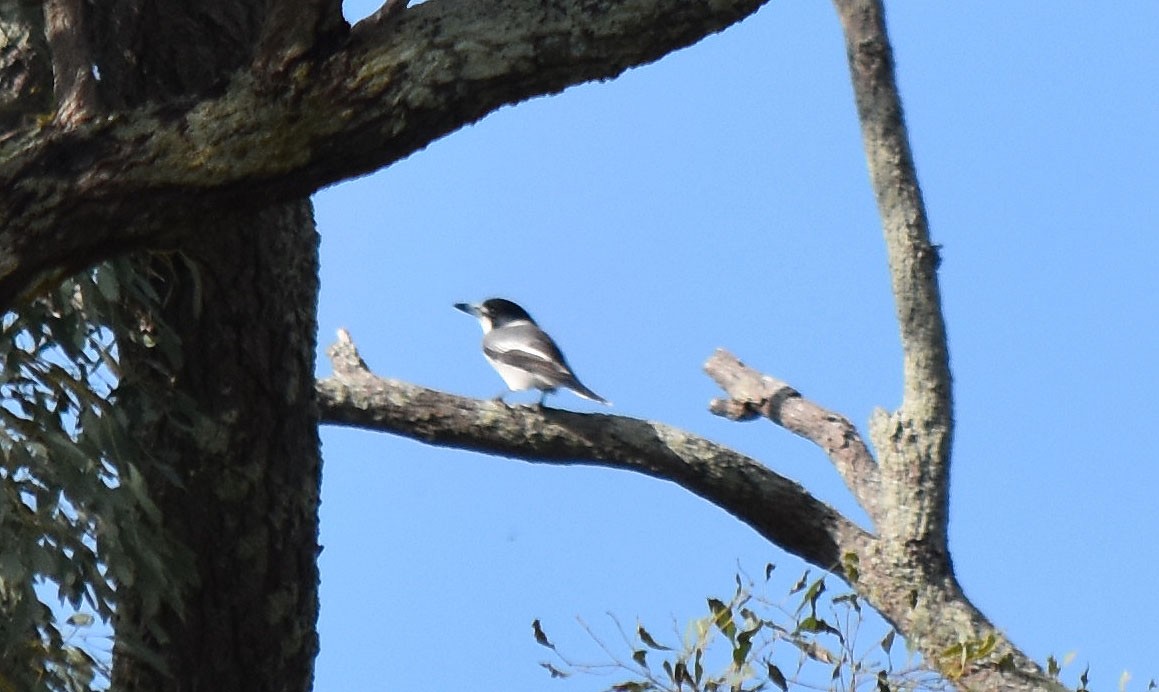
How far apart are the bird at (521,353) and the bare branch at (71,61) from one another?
13.7ft

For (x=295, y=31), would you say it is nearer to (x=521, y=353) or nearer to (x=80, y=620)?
(x=80, y=620)

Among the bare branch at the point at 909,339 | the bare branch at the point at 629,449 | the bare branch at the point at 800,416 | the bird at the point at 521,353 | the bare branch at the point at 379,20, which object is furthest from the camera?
the bird at the point at 521,353

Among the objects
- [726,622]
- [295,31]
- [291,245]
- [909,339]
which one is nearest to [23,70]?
[291,245]

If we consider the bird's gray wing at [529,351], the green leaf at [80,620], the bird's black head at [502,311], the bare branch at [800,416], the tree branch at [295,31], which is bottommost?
the green leaf at [80,620]

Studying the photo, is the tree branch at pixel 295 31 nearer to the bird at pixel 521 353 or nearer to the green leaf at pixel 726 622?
the green leaf at pixel 726 622

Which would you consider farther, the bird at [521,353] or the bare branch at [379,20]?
the bird at [521,353]

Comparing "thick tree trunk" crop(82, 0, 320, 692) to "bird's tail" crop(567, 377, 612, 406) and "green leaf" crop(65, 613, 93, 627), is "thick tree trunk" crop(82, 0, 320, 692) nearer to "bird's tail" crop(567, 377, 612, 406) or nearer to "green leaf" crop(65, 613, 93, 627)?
"green leaf" crop(65, 613, 93, 627)

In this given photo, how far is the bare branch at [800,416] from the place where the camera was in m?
4.96

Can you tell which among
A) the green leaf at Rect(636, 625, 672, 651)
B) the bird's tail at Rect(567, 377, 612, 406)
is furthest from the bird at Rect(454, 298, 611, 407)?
the green leaf at Rect(636, 625, 672, 651)

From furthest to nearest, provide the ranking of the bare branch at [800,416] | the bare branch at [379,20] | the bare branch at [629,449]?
1. the bare branch at [800,416]
2. the bare branch at [629,449]
3. the bare branch at [379,20]

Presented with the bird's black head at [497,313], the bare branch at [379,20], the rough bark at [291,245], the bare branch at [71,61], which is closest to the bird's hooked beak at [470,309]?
the bird's black head at [497,313]

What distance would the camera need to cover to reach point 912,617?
426 cm

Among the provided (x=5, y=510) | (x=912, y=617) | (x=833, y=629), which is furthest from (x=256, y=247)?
(x=912, y=617)

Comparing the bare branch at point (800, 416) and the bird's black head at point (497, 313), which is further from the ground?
the bird's black head at point (497, 313)
